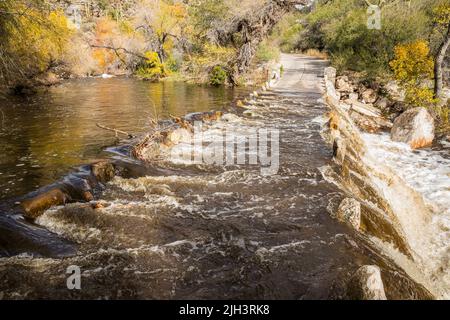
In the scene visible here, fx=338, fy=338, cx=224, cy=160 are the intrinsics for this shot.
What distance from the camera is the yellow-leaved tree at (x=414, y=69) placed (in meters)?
16.3

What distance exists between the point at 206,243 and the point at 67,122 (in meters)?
10.8

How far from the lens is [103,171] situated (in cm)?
807

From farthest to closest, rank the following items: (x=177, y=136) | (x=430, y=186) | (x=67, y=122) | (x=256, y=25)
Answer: (x=256, y=25) → (x=67, y=122) → (x=177, y=136) → (x=430, y=186)

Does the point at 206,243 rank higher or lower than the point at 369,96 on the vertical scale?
lower

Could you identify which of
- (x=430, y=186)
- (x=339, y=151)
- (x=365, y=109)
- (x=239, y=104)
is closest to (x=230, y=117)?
(x=239, y=104)

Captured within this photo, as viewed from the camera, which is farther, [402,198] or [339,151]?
[339,151]

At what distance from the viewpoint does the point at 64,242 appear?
5.36 m

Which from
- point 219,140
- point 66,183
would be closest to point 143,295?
point 66,183

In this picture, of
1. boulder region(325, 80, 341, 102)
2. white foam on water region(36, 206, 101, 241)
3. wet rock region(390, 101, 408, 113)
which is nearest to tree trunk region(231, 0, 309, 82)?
boulder region(325, 80, 341, 102)

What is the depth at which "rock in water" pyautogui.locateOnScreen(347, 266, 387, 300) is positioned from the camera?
13.5ft

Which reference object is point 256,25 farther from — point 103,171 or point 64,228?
point 64,228
